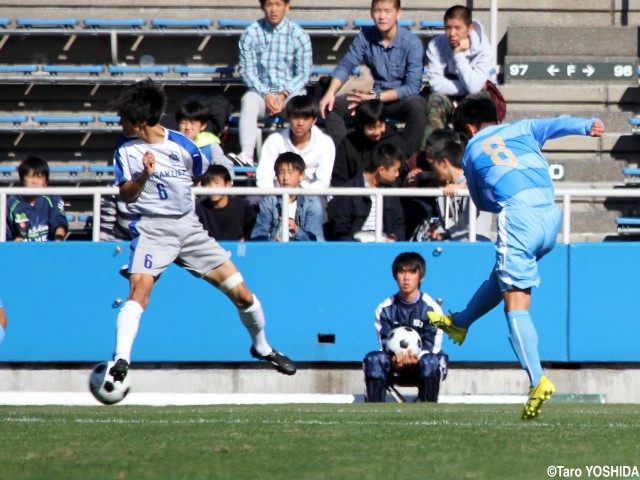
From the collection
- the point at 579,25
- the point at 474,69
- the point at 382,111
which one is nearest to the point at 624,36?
the point at 579,25

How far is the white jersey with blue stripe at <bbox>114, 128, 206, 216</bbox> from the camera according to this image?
833cm

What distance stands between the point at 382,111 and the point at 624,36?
161 inches

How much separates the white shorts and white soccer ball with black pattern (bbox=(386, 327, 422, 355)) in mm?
2126

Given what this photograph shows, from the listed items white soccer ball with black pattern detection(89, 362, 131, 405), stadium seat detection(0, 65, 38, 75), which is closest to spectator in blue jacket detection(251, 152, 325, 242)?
white soccer ball with black pattern detection(89, 362, 131, 405)

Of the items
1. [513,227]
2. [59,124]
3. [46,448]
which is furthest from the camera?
[59,124]

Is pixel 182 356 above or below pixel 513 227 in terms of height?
below

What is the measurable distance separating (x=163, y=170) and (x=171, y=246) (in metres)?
0.52

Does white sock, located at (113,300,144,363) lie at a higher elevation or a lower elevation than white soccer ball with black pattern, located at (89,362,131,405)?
higher

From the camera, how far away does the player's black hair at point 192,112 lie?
39.0ft

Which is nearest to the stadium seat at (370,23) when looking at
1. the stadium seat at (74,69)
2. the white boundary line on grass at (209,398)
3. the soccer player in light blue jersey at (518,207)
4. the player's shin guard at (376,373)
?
the stadium seat at (74,69)

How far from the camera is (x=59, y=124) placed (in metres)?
14.4

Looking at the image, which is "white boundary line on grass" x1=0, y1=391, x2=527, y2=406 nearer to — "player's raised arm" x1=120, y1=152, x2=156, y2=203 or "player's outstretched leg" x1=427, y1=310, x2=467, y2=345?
"player's outstretched leg" x1=427, y1=310, x2=467, y2=345

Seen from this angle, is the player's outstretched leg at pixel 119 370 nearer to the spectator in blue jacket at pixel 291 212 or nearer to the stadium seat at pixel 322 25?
the spectator in blue jacket at pixel 291 212

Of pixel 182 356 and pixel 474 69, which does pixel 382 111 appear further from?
pixel 182 356
